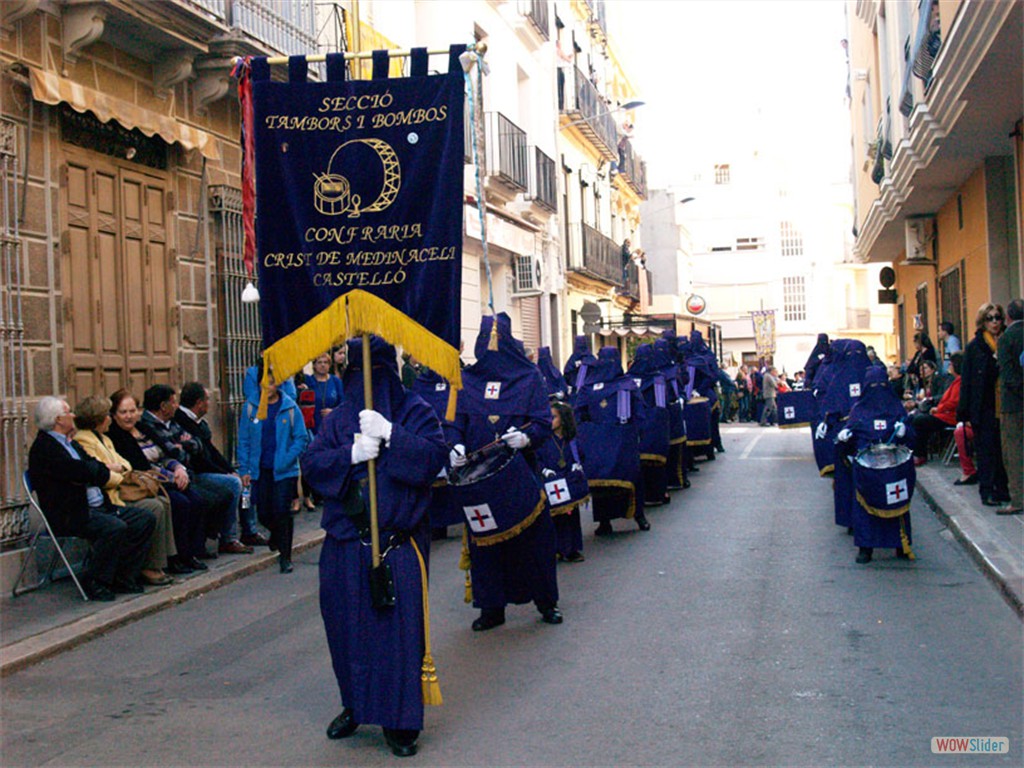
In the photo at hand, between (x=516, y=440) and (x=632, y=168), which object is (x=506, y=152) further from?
(x=632, y=168)

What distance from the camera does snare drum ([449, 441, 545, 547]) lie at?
7.75m

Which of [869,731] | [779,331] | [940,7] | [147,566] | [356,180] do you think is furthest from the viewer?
[779,331]

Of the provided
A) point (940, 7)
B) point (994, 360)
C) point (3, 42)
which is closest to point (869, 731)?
point (994, 360)

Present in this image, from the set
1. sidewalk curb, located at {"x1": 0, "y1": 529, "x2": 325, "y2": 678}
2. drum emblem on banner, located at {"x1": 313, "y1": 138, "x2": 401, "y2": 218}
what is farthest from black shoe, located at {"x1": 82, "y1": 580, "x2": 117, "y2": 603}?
drum emblem on banner, located at {"x1": 313, "y1": 138, "x2": 401, "y2": 218}

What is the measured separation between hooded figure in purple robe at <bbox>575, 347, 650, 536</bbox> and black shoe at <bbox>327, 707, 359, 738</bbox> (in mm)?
6186

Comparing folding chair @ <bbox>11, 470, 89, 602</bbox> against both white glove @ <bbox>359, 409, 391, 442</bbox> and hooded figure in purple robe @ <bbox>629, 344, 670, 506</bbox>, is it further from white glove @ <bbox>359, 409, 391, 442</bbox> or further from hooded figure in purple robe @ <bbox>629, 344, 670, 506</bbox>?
hooded figure in purple robe @ <bbox>629, 344, 670, 506</bbox>

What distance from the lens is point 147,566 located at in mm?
9938

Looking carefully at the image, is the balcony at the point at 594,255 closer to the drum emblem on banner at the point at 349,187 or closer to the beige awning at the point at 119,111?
the beige awning at the point at 119,111

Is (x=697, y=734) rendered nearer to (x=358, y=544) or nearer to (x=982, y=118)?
(x=358, y=544)

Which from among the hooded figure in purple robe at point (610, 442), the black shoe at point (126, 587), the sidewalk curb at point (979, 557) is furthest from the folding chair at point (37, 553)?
the sidewalk curb at point (979, 557)

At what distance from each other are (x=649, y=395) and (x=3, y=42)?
7.75m

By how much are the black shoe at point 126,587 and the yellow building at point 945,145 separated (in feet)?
26.7
